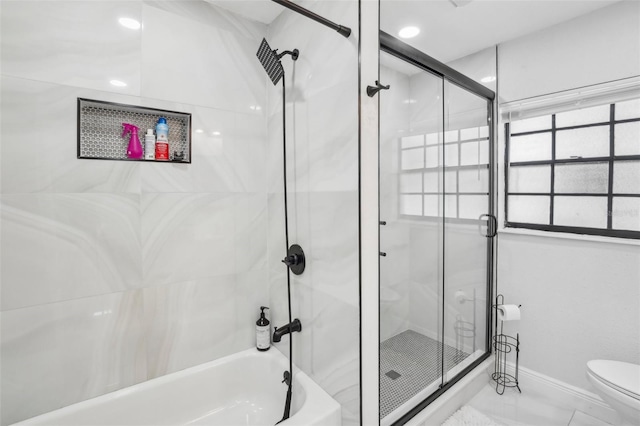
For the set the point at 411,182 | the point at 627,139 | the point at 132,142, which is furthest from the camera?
the point at 411,182

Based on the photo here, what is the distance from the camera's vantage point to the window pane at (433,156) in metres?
1.51

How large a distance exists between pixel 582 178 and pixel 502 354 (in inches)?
36.8

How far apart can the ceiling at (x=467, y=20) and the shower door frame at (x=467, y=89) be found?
1.5 inches

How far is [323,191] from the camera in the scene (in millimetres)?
1378

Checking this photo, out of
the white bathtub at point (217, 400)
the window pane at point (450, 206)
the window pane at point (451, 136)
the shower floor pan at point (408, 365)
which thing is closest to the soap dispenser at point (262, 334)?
the white bathtub at point (217, 400)

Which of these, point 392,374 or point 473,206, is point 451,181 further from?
point 392,374

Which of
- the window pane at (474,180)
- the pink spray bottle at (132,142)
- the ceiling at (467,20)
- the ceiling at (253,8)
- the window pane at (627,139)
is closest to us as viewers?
the window pane at (627,139)

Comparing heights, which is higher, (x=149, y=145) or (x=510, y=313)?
(x=149, y=145)

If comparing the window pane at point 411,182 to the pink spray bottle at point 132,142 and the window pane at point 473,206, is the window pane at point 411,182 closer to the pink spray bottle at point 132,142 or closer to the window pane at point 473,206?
the window pane at point 473,206

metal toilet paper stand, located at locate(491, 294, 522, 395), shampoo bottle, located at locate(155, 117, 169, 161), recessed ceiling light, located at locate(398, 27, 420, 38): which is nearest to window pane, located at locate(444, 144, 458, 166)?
recessed ceiling light, located at locate(398, 27, 420, 38)

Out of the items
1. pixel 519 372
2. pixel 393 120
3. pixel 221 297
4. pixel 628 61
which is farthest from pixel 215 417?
pixel 628 61

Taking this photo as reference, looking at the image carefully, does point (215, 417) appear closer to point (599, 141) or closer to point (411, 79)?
point (411, 79)

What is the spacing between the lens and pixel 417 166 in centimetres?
148

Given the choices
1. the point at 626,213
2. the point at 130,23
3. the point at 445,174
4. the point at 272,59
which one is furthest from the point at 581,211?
the point at 130,23
